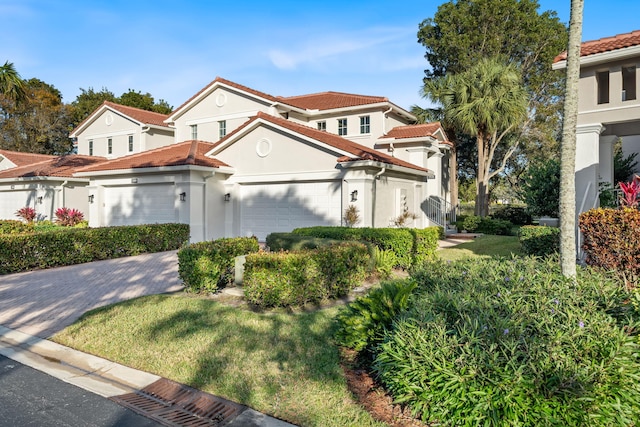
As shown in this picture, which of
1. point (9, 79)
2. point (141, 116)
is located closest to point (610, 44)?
point (9, 79)

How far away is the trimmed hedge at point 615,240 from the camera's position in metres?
6.77

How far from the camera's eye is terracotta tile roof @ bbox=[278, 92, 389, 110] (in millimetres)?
21016

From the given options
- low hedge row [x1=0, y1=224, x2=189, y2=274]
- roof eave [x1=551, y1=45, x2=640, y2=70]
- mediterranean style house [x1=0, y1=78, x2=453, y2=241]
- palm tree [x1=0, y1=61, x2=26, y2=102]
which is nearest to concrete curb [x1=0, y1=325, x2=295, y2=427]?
low hedge row [x1=0, y1=224, x2=189, y2=274]

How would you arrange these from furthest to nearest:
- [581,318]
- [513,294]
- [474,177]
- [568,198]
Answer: [474,177]
[568,198]
[513,294]
[581,318]

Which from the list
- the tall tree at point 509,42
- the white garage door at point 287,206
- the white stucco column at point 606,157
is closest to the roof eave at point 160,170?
the white garage door at point 287,206

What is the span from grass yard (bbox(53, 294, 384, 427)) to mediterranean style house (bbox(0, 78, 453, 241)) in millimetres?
8763

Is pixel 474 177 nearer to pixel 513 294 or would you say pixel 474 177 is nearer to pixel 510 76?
pixel 510 76

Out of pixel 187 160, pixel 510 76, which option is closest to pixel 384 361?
pixel 187 160

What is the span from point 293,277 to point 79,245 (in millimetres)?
8685

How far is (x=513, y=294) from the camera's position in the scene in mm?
4762

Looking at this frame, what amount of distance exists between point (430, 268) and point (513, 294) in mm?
1787

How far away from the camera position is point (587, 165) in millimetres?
11562

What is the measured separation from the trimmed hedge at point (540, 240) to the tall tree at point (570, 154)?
6183 mm

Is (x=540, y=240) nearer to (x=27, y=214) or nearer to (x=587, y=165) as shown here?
(x=587, y=165)
